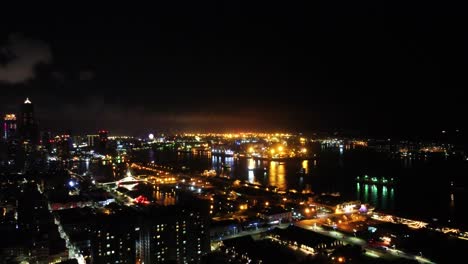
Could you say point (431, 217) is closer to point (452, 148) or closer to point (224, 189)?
point (224, 189)

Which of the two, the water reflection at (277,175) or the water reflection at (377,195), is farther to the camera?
the water reflection at (277,175)

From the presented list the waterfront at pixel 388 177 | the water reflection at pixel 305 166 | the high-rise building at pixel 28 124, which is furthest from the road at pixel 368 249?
the high-rise building at pixel 28 124

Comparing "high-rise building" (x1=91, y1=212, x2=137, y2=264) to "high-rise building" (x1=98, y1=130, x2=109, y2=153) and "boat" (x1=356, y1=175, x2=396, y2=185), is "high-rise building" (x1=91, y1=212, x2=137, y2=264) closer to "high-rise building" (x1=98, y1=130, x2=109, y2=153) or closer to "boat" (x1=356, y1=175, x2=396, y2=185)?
"boat" (x1=356, y1=175, x2=396, y2=185)

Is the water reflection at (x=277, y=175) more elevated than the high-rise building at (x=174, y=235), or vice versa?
the high-rise building at (x=174, y=235)

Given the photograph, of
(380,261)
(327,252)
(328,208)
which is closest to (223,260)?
(327,252)

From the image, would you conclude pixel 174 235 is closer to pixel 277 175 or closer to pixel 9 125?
pixel 277 175

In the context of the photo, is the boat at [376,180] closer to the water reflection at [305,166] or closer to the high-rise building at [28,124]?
the water reflection at [305,166]

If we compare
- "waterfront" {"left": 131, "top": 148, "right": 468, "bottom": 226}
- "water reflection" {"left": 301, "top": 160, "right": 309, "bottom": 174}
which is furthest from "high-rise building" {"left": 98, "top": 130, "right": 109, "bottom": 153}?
"water reflection" {"left": 301, "top": 160, "right": 309, "bottom": 174}
